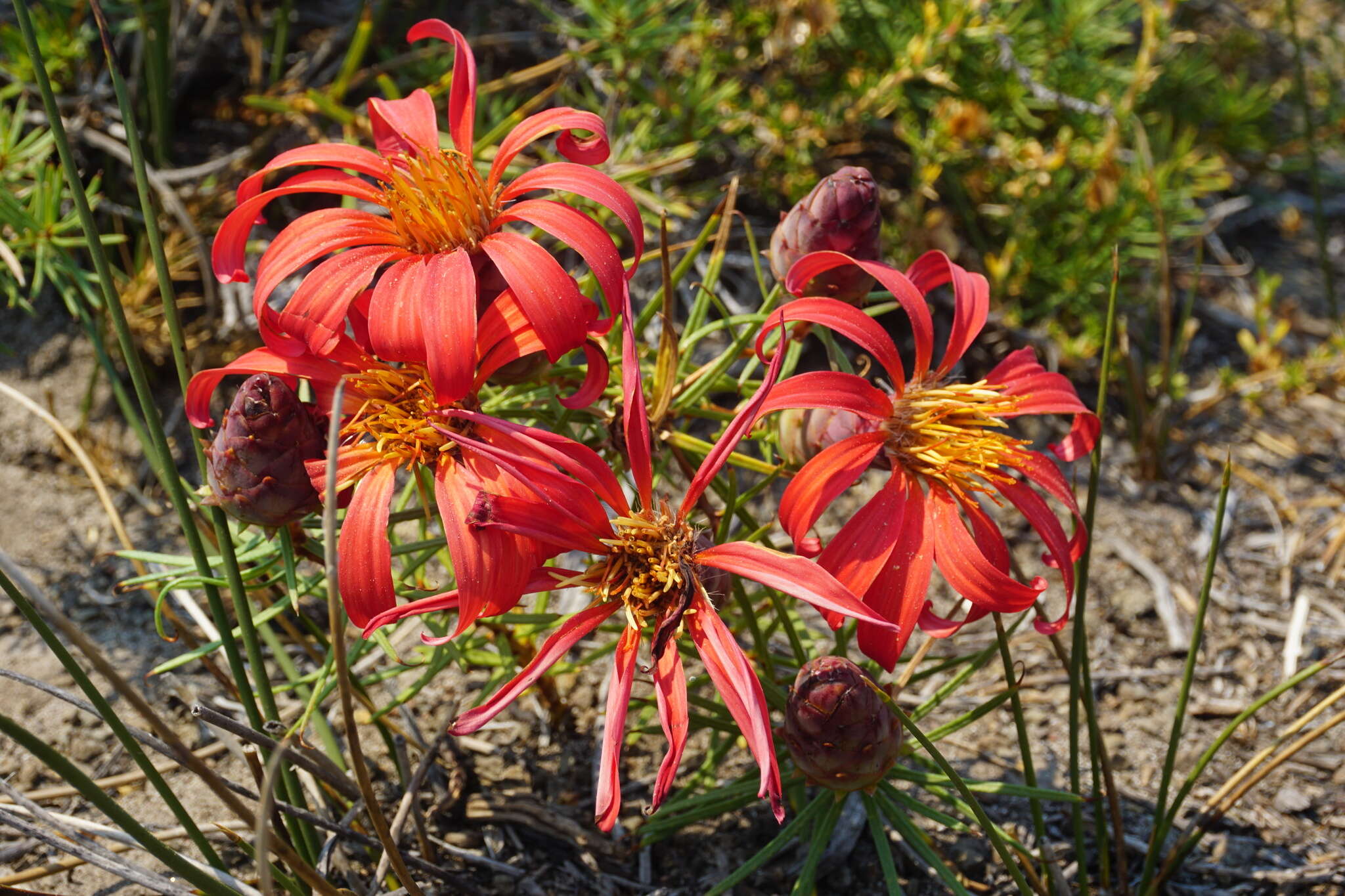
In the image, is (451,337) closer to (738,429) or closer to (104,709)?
(738,429)

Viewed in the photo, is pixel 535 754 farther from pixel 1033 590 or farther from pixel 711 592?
pixel 1033 590

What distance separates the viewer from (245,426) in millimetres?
1173

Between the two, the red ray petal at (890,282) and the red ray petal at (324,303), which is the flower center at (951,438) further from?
the red ray petal at (324,303)

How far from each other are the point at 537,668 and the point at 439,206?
0.61 m

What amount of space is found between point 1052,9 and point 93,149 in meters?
2.79

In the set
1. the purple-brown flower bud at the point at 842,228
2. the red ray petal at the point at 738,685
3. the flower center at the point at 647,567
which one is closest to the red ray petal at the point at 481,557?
Answer: the flower center at the point at 647,567

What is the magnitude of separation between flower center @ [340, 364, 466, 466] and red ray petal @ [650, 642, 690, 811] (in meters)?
0.37

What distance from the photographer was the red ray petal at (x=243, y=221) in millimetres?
1270

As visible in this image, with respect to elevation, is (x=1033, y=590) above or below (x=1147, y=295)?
above

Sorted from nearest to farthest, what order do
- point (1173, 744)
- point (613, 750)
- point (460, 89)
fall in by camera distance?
point (613, 750) → point (460, 89) → point (1173, 744)

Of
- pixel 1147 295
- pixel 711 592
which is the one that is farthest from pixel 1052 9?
pixel 711 592

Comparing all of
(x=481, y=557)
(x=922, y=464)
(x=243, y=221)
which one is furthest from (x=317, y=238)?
(x=922, y=464)

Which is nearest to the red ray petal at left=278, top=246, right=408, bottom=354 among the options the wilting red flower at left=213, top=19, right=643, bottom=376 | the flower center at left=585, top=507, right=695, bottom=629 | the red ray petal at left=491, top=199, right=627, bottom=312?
the wilting red flower at left=213, top=19, right=643, bottom=376

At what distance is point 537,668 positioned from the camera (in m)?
1.08
